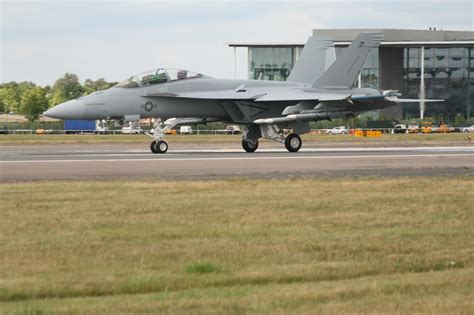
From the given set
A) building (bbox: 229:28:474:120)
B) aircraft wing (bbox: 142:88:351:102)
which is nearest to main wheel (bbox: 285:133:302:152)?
aircraft wing (bbox: 142:88:351:102)

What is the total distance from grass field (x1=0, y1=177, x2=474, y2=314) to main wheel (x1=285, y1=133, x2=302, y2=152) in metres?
16.2

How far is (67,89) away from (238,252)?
6404 inches

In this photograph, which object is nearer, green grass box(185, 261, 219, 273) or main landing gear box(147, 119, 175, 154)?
green grass box(185, 261, 219, 273)

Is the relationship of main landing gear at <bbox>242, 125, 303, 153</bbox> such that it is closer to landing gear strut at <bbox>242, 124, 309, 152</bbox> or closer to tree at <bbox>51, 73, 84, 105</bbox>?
landing gear strut at <bbox>242, 124, 309, 152</bbox>

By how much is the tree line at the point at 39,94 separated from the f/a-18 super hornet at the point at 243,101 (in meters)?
77.5

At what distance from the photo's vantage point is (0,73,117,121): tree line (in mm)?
125000

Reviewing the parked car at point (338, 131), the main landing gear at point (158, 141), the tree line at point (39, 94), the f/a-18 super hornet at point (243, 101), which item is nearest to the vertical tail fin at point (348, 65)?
the f/a-18 super hornet at point (243, 101)

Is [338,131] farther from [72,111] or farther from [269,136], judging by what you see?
[72,111]

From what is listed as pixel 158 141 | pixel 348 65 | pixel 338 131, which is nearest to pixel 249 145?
pixel 158 141

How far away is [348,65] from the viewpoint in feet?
108

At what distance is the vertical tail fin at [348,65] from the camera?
32.7 m

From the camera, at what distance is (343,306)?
7.10 metres

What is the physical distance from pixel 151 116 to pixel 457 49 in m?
68.0

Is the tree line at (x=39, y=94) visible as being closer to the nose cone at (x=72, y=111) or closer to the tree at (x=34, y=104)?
the tree at (x=34, y=104)
